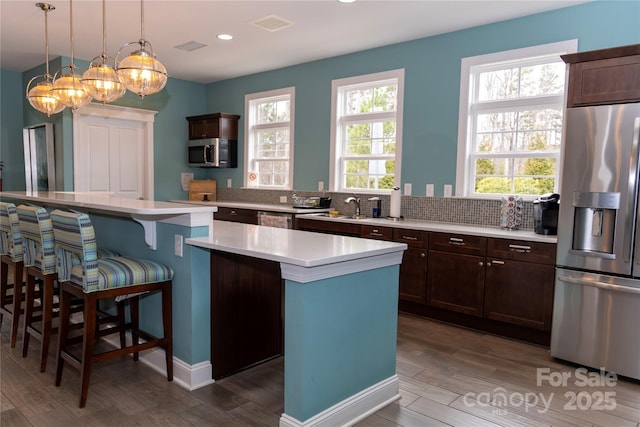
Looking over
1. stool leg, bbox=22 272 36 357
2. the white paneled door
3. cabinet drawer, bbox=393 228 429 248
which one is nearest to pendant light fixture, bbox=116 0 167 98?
stool leg, bbox=22 272 36 357

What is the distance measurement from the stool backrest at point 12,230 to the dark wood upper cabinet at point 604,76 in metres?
3.99

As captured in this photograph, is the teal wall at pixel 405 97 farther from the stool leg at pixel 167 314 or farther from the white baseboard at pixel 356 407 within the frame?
the stool leg at pixel 167 314

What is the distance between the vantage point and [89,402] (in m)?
2.43

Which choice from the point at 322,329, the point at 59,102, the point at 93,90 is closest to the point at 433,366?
the point at 322,329

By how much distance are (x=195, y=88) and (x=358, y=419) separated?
20.2ft

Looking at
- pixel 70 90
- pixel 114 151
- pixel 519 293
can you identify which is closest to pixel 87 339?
pixel 70 90

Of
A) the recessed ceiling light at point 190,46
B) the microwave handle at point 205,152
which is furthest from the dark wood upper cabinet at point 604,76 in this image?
the microwave handle at point 205,152

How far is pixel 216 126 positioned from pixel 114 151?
58.5 inches

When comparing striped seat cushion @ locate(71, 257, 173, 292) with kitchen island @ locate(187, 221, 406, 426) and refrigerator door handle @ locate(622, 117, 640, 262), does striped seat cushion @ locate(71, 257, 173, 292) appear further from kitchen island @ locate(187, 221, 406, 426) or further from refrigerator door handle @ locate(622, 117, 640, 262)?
refrigerator door handle @ locate(622, 117, 640, 262)

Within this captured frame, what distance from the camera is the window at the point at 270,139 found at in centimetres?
611

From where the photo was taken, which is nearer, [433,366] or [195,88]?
[433,366]

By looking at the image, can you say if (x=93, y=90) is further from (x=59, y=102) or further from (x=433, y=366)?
(x=433, y=366)

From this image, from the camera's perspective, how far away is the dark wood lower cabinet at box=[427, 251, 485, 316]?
3725mm

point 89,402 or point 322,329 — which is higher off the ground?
point 322,329
